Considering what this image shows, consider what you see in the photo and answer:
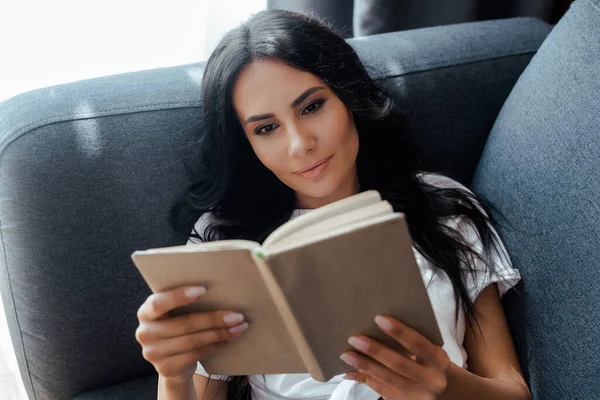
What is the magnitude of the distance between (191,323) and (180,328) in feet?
0.05

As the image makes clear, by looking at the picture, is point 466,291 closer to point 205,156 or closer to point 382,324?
point 382,324

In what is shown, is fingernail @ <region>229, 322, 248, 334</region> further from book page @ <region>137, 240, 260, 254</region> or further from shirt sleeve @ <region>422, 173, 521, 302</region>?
shirt sleeve @ <region>422, 173, 521, 302</region>

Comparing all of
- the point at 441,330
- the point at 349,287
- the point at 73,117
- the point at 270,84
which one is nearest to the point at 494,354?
the point at 441,330

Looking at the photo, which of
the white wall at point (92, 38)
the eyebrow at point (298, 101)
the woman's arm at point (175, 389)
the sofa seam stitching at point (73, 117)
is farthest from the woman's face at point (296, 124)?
the white wall at point (92, 38)

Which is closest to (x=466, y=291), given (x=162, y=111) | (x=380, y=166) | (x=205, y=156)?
(x=380, y=166)

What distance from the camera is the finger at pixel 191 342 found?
79 cm

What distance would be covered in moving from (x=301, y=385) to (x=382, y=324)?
15.8 inches

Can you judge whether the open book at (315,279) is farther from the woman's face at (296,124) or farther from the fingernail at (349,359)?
the woman's face at (296,124)

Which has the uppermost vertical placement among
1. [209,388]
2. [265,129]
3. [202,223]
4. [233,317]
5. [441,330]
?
[265,129]

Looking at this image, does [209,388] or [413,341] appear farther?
[209,388]

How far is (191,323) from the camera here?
784 mm

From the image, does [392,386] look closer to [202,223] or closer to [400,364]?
[400,364]

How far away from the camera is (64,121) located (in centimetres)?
112

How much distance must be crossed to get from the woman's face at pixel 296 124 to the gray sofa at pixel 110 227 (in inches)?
7.0
